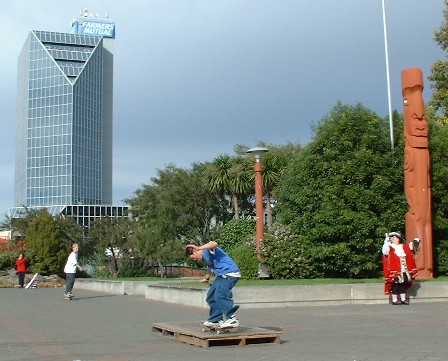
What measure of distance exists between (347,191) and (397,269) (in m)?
5.63

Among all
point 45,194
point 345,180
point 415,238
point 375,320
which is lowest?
point 375,320

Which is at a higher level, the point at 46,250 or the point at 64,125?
the point at 64,125

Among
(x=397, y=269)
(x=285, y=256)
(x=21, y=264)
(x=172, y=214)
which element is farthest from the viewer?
(x=172, y=214)

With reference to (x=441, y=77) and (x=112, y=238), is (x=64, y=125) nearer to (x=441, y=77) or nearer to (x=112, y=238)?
(x=112, y=238)

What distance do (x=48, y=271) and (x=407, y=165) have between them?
78.7 ft

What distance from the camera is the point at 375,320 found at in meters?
13.0

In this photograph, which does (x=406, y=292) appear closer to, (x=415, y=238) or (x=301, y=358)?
(x=415, y=238)

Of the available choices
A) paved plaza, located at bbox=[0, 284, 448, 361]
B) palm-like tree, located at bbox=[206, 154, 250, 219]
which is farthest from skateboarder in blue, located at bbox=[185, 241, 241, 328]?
palm-like tree, located at bbox=[206, 154, 250, 219]

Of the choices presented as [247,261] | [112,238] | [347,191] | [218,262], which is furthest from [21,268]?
[112,238]

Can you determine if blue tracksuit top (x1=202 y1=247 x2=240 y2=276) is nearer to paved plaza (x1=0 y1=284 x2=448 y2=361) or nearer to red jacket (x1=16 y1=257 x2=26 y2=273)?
paved plaza (x1=0 y1=284 x2=448 y2=361)

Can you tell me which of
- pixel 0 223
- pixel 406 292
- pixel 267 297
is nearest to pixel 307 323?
pixel 267 297

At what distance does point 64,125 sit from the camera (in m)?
149

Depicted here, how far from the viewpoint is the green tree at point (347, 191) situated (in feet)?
69.8

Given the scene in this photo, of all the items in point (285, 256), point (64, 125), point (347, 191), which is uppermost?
point (64, 125)
